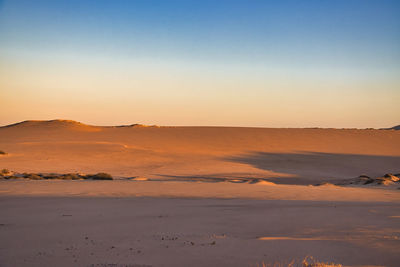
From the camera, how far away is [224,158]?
34.9 metres

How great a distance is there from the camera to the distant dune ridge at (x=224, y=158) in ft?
87.2

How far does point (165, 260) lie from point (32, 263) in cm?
202

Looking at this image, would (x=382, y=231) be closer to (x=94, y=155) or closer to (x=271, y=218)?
(x=271, y=218)

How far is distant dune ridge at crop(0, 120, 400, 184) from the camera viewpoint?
26.6 meters

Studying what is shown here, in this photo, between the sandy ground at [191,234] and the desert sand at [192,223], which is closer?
the sandy ground at [191,234]

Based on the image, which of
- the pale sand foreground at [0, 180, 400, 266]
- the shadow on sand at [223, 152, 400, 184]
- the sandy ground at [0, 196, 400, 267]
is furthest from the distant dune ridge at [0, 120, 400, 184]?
the sandy ground at [0, 196, 400, 267]

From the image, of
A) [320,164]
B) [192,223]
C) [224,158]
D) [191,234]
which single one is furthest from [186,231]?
[224,158]

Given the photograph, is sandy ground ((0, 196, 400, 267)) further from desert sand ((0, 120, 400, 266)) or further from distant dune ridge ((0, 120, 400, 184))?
distant dune ridge ((0, 120, 400, 184))

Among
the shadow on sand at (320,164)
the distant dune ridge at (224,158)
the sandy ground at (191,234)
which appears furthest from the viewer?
the shadow on sand at (320,164)

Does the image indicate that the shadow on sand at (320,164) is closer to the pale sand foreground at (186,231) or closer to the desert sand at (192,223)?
the desert sand at (192,223)

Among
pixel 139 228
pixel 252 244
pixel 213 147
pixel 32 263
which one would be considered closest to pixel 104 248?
pixel 32 263

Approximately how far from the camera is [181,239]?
7.65 meters

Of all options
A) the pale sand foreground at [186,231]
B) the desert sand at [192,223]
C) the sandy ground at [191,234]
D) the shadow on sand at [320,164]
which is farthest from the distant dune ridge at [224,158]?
the sandy ground at [191,234]

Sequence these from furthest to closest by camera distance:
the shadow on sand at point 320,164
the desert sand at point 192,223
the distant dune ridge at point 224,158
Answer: the shadow on sand at point 320,164 < the distant dune ridge at point 224,158 < the desert sand at point 192,223
